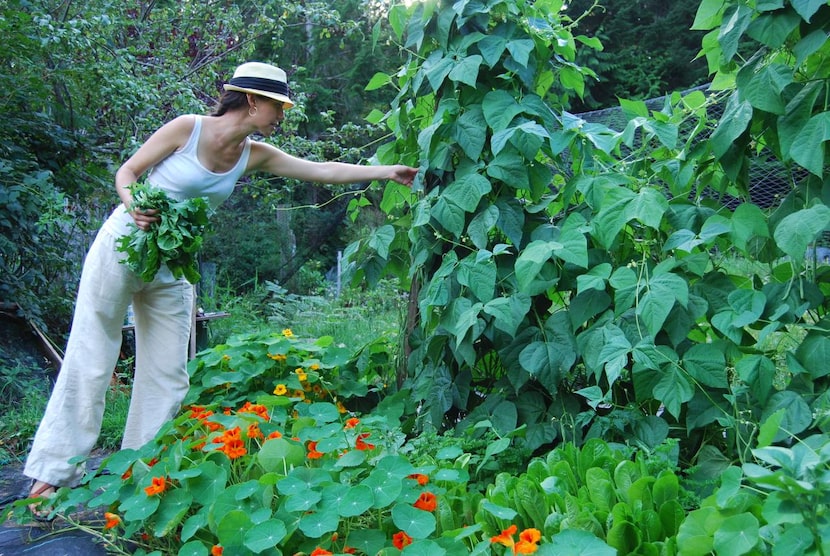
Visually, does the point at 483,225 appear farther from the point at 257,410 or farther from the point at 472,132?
the point at 257,410

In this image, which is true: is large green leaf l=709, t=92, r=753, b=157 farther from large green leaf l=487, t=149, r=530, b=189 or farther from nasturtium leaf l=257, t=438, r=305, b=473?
nasturtium leaf l=257, t=438, r=305, b=473

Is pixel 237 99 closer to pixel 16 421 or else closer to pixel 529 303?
pixel 529 303

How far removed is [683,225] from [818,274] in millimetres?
368

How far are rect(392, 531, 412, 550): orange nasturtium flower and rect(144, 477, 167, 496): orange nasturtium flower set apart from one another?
2.20ft

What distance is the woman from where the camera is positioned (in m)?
2.45

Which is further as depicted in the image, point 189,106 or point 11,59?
point 189,106

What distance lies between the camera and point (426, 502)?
1.79 metres

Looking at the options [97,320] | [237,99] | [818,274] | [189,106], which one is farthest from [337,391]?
[189,106]

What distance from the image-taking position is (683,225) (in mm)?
2043

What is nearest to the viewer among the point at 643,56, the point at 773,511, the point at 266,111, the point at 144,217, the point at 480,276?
the point at 773,511

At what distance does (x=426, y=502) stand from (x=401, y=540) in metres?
0.12

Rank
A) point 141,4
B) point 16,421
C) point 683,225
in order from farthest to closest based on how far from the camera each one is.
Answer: point 141,4 → point 16,421 → point 683,225

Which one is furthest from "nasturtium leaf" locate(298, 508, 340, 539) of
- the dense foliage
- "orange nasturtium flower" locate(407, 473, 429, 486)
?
the dense foliage

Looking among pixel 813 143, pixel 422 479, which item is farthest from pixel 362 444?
pixel 813 143
